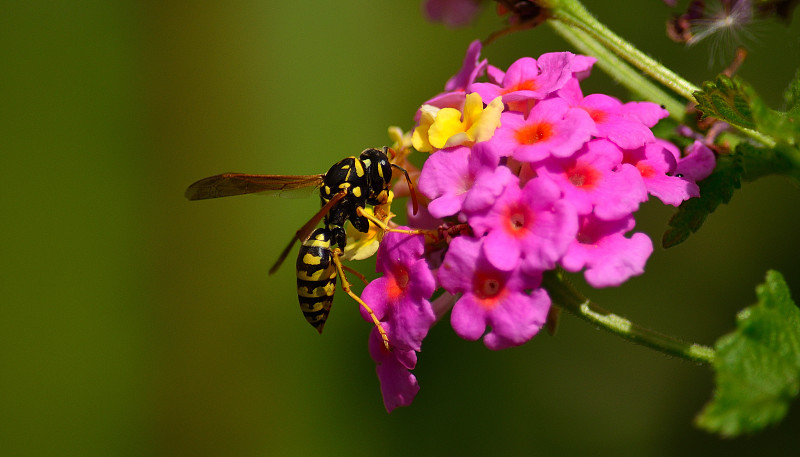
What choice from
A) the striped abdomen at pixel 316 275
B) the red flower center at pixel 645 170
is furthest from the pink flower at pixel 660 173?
the striped abdomen at pixel 316 275

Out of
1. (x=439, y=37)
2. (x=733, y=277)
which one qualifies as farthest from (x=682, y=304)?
(x=439, y=37)

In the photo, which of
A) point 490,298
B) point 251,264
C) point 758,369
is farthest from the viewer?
point 251,264

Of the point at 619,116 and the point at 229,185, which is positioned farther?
the point at 229,185

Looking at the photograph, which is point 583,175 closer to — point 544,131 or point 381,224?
point 544,131

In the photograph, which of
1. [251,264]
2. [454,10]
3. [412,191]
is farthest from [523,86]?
[251,264]

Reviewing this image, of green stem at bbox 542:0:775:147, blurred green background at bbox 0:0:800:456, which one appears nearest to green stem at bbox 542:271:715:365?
green stem at bbox 542:0:775:147

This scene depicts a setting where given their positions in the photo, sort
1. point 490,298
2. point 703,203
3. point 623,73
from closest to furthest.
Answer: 1. point 490,298
2. point 703,203
3. point 623,73

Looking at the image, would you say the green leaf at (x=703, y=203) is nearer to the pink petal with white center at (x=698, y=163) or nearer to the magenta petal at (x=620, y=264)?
the pink petal with white center at (x=698, y=163)
